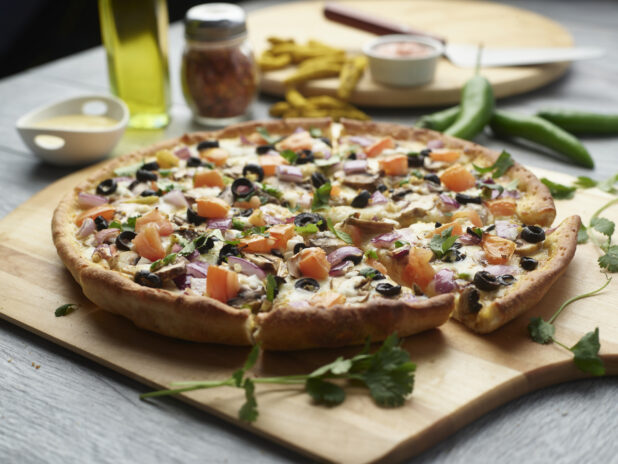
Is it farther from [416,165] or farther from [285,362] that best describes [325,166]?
[285,362]

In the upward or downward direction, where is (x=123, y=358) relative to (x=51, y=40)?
upward

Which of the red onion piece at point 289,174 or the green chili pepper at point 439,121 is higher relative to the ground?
the red onion piece at point 289,174

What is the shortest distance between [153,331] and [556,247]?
2.21m

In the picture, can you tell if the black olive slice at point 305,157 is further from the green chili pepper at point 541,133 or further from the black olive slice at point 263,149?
the green chili pepper at point 541,133

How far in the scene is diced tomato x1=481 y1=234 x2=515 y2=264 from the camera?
393 cm

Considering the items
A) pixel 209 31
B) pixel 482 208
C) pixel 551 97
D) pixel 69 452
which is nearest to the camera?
pixel 69 452

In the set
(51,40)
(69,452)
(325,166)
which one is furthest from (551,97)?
(51,40)

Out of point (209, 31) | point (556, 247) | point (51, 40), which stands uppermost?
point (209, 31)

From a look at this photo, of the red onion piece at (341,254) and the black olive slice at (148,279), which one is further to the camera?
the red onion piece at (341,254)

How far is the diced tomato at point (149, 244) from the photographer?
402cm

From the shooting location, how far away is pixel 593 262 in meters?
4.20

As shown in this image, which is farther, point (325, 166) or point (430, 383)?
point (325, 166)

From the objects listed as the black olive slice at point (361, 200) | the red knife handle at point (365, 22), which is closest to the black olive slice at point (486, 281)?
the black olive slice at point (361, 200)

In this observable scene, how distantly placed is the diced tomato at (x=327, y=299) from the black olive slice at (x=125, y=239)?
3.93 feet
